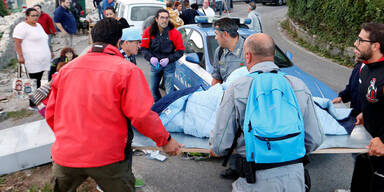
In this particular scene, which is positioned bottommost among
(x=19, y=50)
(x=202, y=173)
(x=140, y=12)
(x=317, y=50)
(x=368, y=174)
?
(x=202, y=173)

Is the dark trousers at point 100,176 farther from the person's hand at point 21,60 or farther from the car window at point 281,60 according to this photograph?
the person's hand at point 21,60

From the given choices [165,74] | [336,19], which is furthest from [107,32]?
[336,19]

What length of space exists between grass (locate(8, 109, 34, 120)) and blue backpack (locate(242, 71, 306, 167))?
5583mm

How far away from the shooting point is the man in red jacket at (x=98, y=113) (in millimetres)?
2236

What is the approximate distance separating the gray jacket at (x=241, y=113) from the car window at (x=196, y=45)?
3392mm

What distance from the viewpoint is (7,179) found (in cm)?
397

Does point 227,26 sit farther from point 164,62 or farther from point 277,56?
point 277,56

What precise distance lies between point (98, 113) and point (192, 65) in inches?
147

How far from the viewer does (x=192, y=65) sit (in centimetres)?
587

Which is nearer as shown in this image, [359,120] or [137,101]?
[137,101]

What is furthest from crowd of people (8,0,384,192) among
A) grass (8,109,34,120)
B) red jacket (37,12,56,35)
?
red jacket (37,12,56,35)

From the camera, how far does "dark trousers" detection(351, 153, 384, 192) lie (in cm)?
282

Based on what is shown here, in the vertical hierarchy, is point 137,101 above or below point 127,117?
above

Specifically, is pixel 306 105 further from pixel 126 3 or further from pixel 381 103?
pixel 126 3
